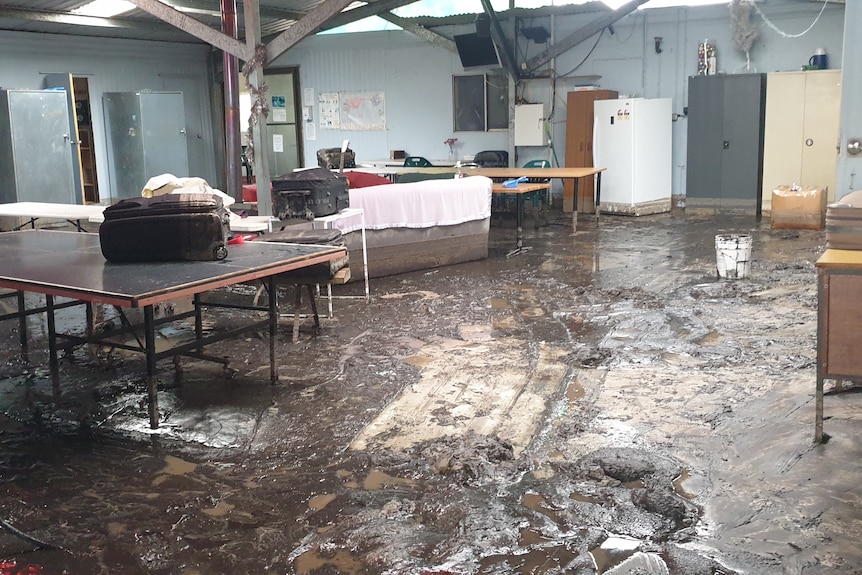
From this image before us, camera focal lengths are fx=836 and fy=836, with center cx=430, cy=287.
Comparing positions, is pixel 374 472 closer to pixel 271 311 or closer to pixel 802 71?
pixel 271 311

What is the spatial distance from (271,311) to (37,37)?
1011 centimetres

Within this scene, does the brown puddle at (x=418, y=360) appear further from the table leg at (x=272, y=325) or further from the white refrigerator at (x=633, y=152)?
the white refrigerator at (x=633, y=152)

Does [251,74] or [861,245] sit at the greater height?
[251,74]

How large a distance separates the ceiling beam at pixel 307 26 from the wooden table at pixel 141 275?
3444 millimetres

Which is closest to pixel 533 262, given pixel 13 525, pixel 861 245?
pixel 861 245

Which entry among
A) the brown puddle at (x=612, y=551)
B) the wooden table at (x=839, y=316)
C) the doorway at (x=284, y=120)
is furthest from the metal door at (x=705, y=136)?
the brown puddle at (x=612, y=551)

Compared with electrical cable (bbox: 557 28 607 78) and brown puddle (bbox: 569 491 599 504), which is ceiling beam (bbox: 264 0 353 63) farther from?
electrical cable (bbox: 557 28 607 78)

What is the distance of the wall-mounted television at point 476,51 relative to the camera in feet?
40.6

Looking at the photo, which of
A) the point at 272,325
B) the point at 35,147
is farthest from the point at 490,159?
the point at 272,325

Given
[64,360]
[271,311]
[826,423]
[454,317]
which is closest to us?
[826,423]

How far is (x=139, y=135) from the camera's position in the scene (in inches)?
524

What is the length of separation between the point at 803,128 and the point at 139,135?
9.77 m

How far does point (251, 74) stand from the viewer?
790cm

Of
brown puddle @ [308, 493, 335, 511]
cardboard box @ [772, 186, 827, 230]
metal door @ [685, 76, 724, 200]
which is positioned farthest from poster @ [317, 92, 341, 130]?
brown puddle @ [308, 493, 335, 511]
